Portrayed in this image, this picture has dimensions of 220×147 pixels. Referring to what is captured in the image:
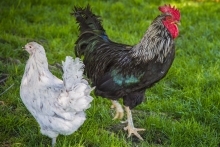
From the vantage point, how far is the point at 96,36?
478 cm

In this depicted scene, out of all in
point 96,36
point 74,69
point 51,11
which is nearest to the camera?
point 74,69

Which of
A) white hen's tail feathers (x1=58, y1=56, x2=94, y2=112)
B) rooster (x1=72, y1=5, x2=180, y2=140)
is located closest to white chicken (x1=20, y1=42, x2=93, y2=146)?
white hen's tail feathers (x1=58, y1=56, x2=94, y2=112)

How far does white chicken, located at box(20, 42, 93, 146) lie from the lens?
356 centimetres

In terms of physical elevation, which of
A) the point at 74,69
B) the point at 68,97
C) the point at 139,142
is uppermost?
the point at 74,69

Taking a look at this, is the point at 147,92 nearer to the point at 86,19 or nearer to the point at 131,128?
the point at 131,128

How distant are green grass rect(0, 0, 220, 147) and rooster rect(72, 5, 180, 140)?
0.37 m

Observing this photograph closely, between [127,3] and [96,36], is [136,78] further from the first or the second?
[127,3]

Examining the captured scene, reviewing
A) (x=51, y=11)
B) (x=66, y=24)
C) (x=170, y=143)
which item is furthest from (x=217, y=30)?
(x=170, y=143)

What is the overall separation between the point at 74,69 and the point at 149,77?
960 millimetres

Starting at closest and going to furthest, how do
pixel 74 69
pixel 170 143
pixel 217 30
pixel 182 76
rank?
pixel 74 69
pixel 170 143
pixel 182 76
pixel 217 30

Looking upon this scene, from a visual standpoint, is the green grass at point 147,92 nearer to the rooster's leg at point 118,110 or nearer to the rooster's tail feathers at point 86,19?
the rooster's leg at point 118,110

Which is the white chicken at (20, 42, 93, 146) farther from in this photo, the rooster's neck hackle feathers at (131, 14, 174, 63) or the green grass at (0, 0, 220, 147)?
the rooster's neck hackle feathers at (131, 14, 174, 63)

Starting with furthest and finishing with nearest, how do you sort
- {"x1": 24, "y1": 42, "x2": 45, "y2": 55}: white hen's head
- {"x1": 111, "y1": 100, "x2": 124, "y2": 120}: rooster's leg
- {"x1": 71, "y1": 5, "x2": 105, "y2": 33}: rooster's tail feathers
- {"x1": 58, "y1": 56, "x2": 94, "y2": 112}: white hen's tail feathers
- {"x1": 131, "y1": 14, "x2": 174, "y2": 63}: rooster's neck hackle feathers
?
{"x1": 71, "y1": 5, "x2": 105, "y2": 33}: rooster's tail feathers < {"x1": 111, "y1": 100, "x2": 124, "y2": 120}: rooster's leg < {"x1": 131, "y1": 14, "x2": 174, "y2": 63}: rooster's neck hackle feathers < {"x1": 24, "y1": 42, "x2": 45, "y2": 55}: white hen's head < {"x1": 58, "y1": 56, "x2": 94, "y2": 112}: white hen's tail feathers

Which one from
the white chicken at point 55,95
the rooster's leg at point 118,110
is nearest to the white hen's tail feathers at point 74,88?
the white chicken at point 55,95
